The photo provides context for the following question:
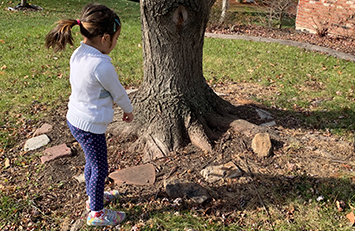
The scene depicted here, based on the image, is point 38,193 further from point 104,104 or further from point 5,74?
point 5,74

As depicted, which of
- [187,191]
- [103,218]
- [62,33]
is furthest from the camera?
[187,191]

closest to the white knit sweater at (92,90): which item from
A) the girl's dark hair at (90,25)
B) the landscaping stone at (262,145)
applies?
the girl's dark hair at (90,25)

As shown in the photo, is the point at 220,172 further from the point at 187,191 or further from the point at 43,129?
the point at 43,129

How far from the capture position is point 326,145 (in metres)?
3.53

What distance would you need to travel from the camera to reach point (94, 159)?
2436 mm

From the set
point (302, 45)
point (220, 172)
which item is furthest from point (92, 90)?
point (302, 45)

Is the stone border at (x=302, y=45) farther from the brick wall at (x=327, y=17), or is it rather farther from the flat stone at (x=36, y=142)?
the flat stone at (x=36, y=142)

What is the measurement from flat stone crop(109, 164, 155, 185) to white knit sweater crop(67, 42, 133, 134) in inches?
36.8

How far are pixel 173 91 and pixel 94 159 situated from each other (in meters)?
1.42

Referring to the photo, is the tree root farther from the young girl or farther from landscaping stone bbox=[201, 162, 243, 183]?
the young girl

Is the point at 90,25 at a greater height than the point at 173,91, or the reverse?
the point at 90,25

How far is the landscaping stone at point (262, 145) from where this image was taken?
10.9 ft

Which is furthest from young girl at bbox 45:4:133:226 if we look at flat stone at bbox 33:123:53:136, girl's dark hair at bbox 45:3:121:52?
flat stone at bbox 33:123:53:136

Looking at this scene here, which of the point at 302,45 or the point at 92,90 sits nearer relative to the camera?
the point at 92,90
